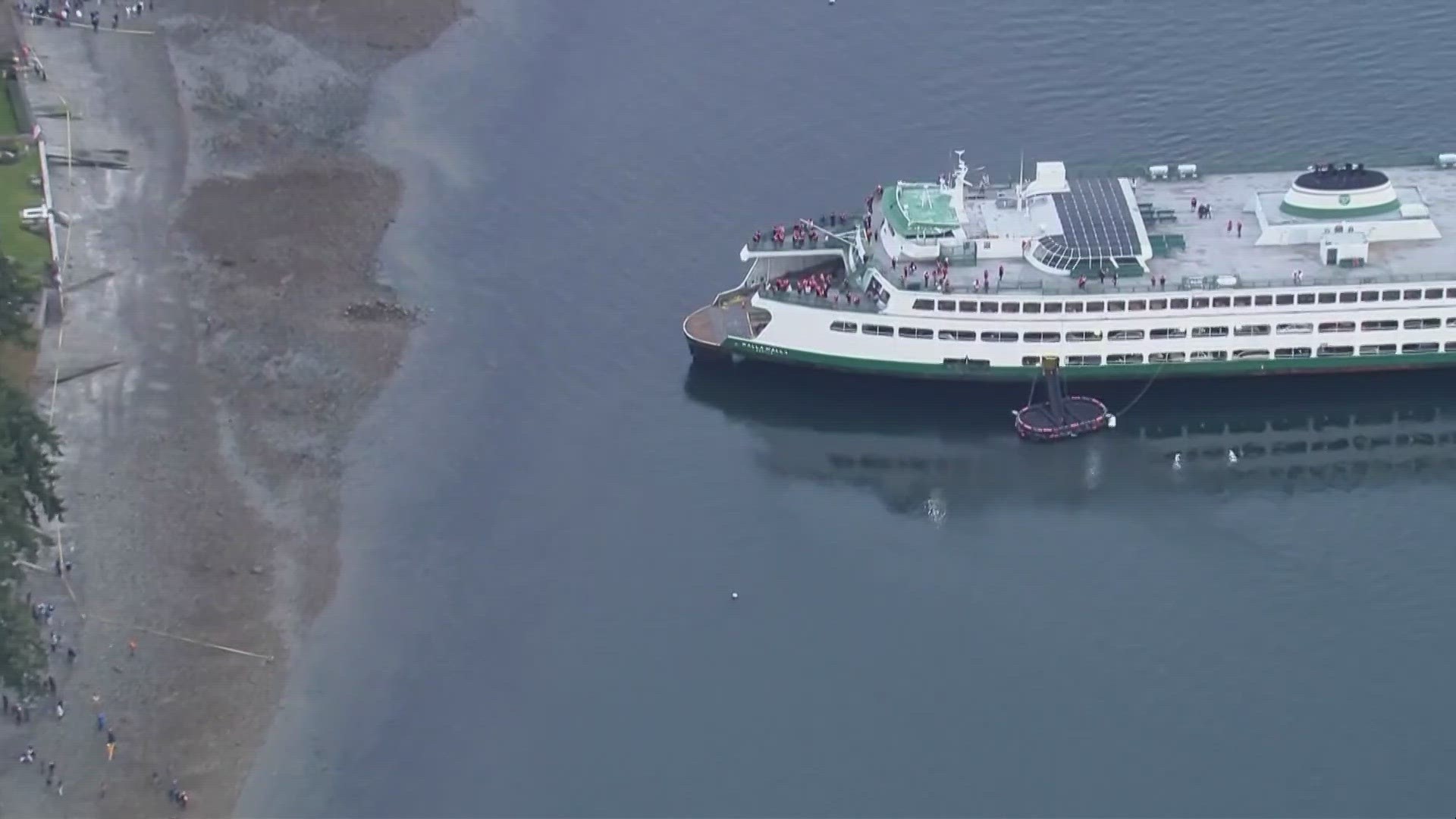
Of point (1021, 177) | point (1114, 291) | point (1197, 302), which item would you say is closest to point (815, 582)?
point (1114, 291)

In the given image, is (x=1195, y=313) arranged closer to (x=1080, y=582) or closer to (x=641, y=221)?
(x=1080, y=582)

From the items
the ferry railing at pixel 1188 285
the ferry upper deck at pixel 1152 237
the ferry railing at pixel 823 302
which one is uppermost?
the ferry upper deck at pixel 1152 237

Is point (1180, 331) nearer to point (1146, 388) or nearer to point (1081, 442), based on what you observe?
point (1146, 388)

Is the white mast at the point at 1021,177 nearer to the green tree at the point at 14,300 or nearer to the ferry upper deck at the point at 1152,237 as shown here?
the ferry upper deck at the point at 1152,237

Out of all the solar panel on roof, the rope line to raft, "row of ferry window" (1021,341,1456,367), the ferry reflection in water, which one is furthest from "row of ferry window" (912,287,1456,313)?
the ferry reflection in water

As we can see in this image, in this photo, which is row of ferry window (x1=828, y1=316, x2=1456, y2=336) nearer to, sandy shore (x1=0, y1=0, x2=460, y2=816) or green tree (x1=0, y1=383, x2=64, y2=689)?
sandy shore (x1=0, y1=0, x2=460, y2=816)

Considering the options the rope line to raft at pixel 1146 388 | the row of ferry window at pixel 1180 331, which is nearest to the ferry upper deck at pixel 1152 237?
the row of ferry window at pixel 1180 331
